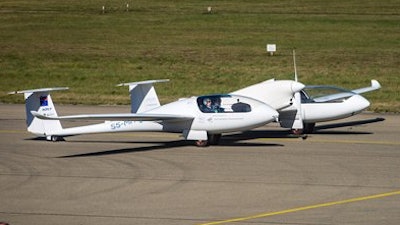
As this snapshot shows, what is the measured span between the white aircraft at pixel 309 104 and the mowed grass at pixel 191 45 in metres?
7.36

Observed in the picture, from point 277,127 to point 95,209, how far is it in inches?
572

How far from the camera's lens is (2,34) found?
7044cm

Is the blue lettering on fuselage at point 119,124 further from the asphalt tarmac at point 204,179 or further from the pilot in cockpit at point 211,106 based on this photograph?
the pilot in cockpit at point 211,106

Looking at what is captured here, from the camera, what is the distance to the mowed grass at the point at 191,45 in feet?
164

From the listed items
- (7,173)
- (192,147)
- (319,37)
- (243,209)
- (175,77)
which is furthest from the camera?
(319,37)

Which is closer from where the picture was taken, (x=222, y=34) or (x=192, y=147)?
(x=192, y=147)

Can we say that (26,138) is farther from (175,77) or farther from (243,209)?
(175,77)

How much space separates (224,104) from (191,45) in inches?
1343

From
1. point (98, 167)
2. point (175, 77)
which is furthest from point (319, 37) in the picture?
point (98, 167)

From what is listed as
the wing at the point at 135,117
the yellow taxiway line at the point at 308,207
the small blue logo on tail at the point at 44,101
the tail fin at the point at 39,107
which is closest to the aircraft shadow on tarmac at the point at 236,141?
the wing at the point at 135,117

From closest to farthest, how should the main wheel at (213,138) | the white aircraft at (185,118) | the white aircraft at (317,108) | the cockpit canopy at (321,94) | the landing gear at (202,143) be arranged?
the white aircraft at (185,118), the landing gear at (202,143), the main wheel at (213,138), the white aircraft at (317,108), the cockpit canopy at (321,94)

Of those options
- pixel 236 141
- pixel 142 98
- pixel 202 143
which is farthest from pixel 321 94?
pixel 142 98

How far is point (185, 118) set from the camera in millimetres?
29812

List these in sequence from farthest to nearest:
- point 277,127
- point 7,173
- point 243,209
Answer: point 277,127 → point 7,173 → point 243,209
